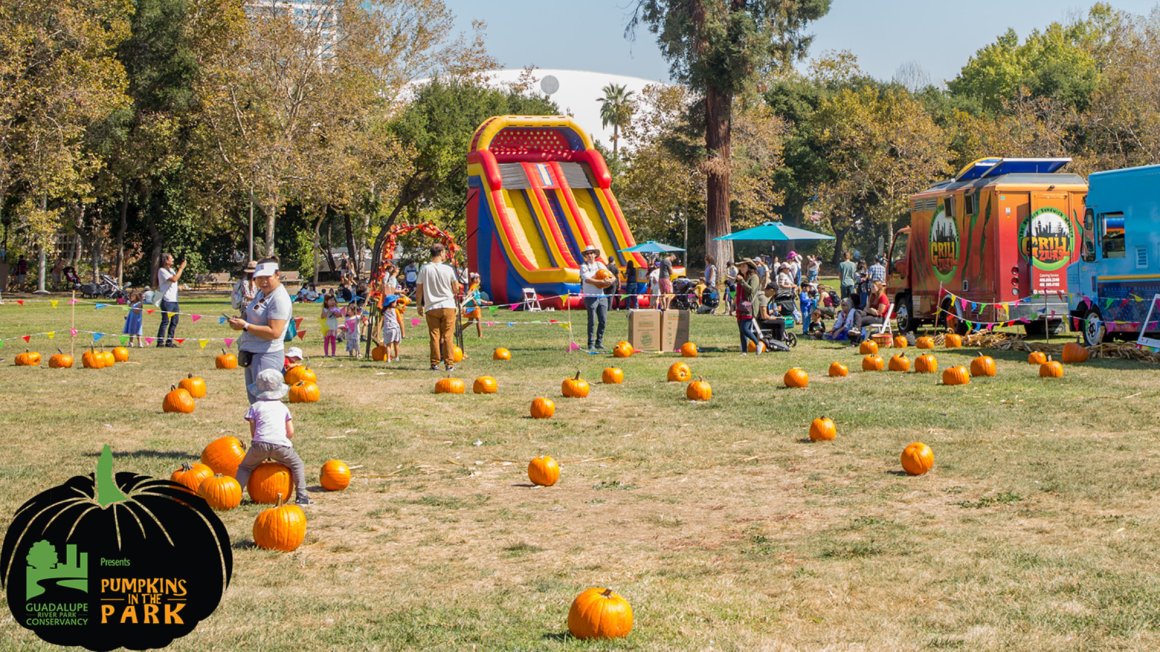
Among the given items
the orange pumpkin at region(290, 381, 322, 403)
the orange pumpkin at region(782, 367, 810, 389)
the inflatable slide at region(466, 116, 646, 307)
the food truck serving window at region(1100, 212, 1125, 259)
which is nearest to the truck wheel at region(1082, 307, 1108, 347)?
the food truck serving window at region(1100, 212, 1125, 259)

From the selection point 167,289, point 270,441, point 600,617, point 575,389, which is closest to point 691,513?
point 600,617

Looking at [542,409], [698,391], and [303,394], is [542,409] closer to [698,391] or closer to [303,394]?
[698,391]

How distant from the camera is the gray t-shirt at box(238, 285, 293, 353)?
8.11 meters

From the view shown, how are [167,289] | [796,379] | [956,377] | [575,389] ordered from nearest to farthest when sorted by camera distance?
[575,389]
[956,377]
[796,379]
[167,289]

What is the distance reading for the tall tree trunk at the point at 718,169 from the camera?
127 feet

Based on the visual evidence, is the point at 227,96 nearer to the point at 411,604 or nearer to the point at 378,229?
the point at 378,229

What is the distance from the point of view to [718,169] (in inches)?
1519

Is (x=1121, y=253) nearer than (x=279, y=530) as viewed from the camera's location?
No

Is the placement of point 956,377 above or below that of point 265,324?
below

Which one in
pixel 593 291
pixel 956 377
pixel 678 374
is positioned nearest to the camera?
pixel 956 377

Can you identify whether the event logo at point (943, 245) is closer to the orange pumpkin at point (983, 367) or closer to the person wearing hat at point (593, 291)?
the orange pumpkin at point (983, 367)

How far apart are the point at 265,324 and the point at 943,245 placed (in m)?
15.1

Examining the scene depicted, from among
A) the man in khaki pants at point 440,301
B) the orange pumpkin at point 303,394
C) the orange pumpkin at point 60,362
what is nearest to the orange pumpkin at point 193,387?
the orange pumpkin at point 303,394

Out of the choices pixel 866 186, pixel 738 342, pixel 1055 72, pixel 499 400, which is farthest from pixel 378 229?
pixel 499 400
